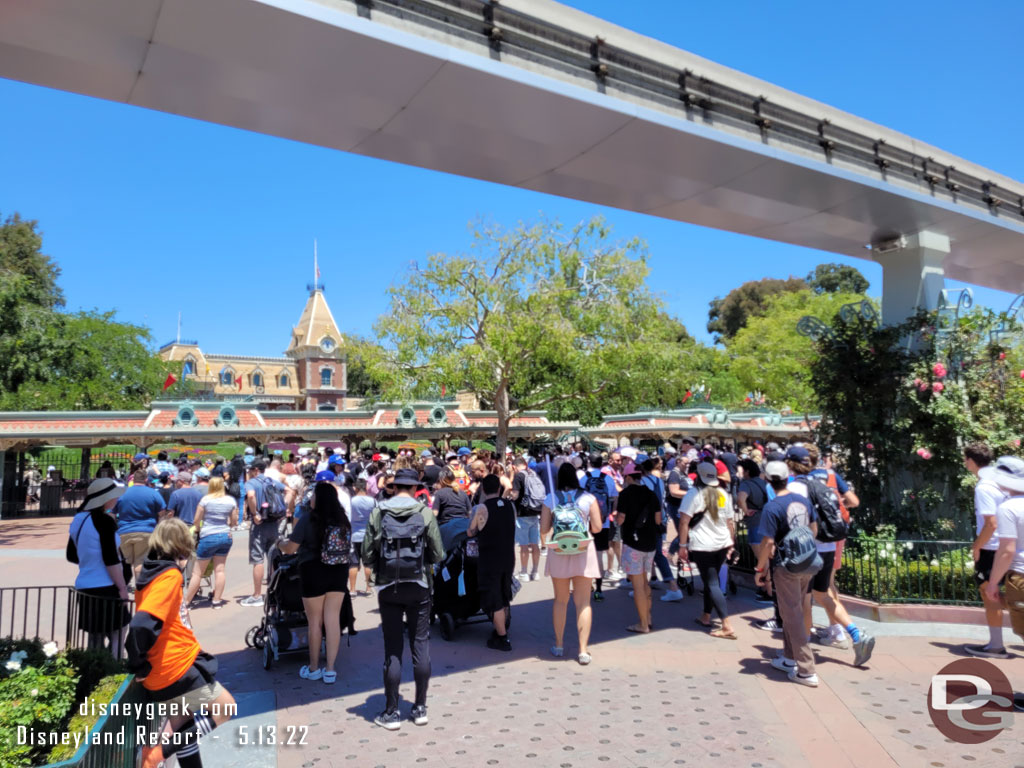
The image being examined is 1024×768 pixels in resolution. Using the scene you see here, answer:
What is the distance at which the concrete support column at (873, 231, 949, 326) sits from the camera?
9070 millimetres

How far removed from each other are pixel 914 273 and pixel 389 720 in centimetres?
881

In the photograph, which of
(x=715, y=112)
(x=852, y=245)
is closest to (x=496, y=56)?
(x=715, y=112)

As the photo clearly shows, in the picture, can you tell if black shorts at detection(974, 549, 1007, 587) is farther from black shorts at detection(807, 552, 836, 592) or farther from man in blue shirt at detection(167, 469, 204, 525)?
man in blue shirt at detection(167, 469, 204, 525)

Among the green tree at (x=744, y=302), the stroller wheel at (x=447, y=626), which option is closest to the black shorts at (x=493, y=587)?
the stroller wheel at (x=447, y=626)

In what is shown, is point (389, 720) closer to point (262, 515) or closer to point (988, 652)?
point (262, 515)

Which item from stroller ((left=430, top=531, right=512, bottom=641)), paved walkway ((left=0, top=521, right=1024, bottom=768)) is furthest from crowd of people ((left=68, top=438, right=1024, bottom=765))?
paved walkway ((left=0, top=521, right=1024, bottom=768))

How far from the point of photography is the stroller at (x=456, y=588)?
22.6ft

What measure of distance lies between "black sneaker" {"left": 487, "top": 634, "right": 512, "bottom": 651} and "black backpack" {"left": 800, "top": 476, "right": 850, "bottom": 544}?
3053mm

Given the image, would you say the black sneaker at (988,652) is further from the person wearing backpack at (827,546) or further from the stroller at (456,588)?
the stroller at (456,588)

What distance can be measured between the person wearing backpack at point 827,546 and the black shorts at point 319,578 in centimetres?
399

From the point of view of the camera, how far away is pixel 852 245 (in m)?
9.54

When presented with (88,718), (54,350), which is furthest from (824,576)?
(54,350)

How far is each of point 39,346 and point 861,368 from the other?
65.7 feet

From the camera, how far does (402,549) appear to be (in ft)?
15.7
